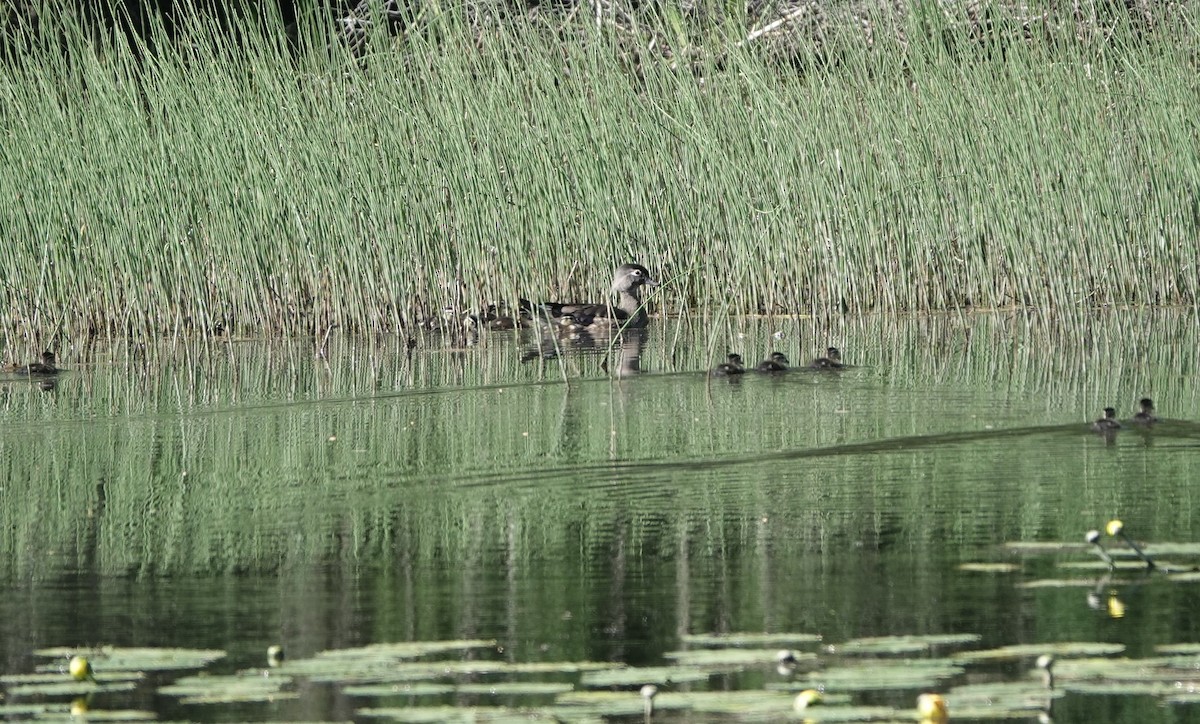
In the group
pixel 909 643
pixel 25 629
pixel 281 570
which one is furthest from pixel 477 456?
pixel 909 643

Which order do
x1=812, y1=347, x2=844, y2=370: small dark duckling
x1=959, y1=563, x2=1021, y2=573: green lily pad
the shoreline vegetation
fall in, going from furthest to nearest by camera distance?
the shoreline vegetation
x1=812, y1=347, x2=844, y2=370: small dark duckling
x1=959, y1=563, x2=1021, y2=573: green lily pad

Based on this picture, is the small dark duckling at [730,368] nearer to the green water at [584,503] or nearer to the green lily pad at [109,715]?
the green water at [584,503]

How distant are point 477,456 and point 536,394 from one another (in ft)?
7.06

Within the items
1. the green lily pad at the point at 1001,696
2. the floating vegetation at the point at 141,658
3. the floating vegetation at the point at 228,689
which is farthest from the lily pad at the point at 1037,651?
the floating vegetation at the point at 141,658

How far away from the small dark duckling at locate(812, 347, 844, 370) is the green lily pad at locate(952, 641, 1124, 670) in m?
5.68

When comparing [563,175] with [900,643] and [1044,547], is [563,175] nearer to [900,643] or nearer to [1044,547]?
[1044,547]

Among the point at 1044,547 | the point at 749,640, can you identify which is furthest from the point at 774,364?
the point at 749,640

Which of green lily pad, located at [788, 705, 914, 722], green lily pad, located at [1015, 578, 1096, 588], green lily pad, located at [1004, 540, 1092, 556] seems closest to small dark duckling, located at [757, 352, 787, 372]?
green lily pad, located at [1004, 540, 1092, 556]

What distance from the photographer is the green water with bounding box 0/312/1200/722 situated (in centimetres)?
446

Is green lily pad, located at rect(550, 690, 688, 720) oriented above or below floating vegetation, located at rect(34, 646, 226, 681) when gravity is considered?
below

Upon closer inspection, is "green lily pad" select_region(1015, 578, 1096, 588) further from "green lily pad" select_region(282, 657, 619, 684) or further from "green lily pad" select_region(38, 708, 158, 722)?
"green lily pad" select_region(38, 708, 158, 722)

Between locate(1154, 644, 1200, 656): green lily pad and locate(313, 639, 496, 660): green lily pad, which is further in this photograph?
locate(313, 639, 496, 660): green lily pad

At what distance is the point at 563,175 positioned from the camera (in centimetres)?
1325

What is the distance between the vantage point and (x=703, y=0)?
1452 centimetres
